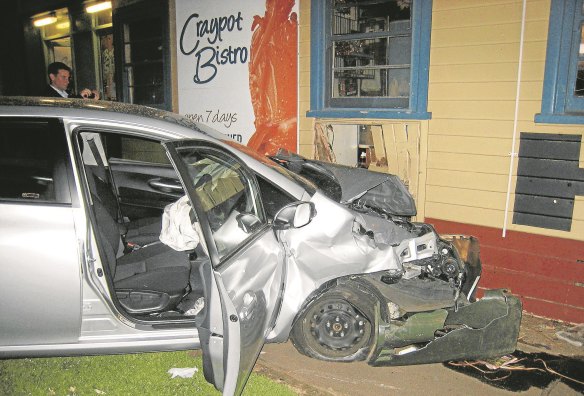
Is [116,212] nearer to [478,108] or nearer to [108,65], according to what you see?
[478,108]

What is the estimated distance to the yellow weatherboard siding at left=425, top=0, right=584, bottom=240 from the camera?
4.71 metres

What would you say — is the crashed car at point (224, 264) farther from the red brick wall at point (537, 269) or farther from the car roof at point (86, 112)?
the red brick wall at point (537, 269)

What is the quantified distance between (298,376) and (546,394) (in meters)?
1.82

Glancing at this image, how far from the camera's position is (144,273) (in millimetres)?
3686

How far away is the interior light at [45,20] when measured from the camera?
34.3 ft

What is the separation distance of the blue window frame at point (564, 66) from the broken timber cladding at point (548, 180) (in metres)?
0.24

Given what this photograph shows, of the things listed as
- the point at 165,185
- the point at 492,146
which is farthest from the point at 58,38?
the point at 492,146

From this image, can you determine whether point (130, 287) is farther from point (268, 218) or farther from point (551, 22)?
point (551, 22)

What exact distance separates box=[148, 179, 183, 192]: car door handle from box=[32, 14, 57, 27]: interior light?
25.1 feet

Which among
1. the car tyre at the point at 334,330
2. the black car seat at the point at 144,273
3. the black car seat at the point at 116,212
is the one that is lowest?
the car tyre at the point at 334,330

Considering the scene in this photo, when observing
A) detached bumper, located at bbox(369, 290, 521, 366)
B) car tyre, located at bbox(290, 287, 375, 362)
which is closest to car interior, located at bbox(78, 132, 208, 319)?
car tyre, located at bbox(290, 287, 375, 362)

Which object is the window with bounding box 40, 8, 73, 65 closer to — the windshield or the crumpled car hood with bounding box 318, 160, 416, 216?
the windshield

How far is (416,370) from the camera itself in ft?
12.3

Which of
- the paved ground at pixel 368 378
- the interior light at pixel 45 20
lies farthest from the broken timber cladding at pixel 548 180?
the interior light at pixel 45 20
